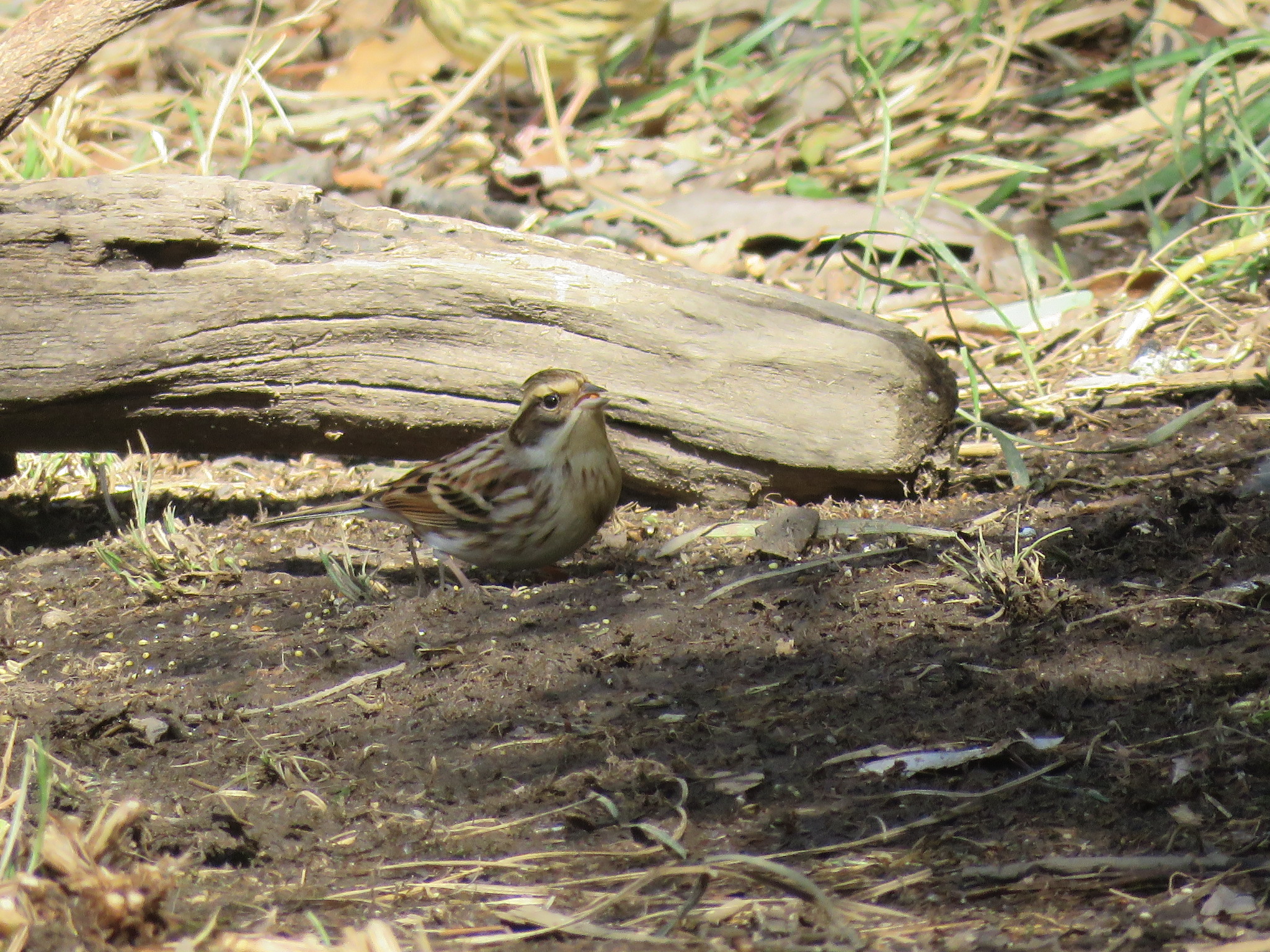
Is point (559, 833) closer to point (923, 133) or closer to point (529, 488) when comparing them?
point (529, 488)

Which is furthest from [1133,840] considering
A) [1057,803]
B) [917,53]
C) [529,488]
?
[917,53]

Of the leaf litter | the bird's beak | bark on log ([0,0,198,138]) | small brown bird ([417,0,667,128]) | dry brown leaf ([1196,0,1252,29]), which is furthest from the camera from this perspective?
small brown bird ([417,0,667,128])

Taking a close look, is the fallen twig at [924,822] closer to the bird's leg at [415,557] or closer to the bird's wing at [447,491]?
the bird's leg at [415,557]

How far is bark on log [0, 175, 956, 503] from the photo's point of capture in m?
4.94

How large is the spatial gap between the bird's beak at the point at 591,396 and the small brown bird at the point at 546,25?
453 centimetres

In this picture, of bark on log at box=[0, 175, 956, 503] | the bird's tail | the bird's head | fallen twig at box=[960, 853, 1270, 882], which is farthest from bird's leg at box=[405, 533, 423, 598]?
fallen twig at box=[960, 853, 1270, 882]

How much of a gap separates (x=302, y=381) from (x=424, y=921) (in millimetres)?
2861

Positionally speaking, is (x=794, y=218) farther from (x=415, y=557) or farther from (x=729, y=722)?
(x=729, y=722)

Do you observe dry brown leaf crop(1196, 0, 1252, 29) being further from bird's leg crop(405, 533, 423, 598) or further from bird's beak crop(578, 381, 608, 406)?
bird's leg crop(405, 533, 423, 598)

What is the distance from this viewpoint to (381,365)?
5.17 meters

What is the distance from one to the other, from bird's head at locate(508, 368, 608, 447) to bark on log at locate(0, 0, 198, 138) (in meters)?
1.74

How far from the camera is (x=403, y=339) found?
203 inches

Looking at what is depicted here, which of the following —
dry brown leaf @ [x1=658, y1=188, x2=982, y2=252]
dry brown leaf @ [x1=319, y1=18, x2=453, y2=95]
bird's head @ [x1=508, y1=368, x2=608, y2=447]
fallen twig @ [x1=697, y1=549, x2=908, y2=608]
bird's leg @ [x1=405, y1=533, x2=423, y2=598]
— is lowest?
bird's leg @ [x1=405, y1=533, x2=423, y2=598]

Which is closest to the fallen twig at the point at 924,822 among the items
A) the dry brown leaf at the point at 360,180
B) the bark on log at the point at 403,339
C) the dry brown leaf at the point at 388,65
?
the bark on log at the point at 403,339
